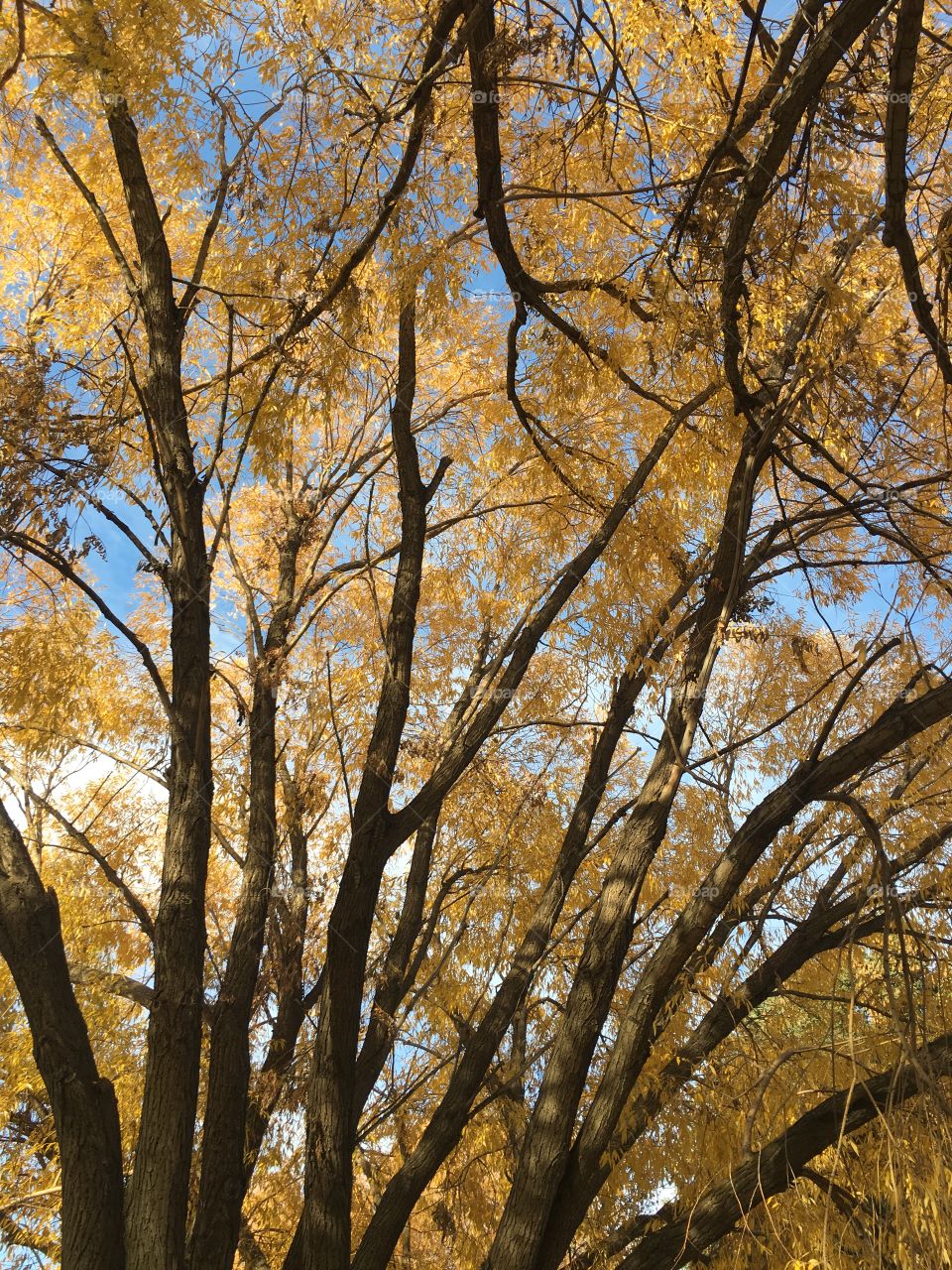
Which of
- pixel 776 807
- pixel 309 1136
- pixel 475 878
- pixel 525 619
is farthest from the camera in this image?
pixel 475 878

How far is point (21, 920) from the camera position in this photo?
9.80 ft

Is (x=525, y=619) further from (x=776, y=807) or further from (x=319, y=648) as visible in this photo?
(x=319, y=648)

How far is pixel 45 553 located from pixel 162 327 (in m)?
0.98

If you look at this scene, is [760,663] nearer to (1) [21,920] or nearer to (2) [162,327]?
(2) [162,327]

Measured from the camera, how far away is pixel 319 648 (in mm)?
7355

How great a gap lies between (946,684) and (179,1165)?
2.73 metres

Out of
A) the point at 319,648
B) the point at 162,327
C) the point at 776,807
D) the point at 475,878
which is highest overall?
the point at 319,648

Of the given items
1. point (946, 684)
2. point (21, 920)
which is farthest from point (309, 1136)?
point (946, 684)

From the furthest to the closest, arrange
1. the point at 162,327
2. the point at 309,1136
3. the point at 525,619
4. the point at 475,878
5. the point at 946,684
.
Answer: the point at 475,878, the point at 525,619, the point at 162,327, the point at 309,1136, the point at 946,684

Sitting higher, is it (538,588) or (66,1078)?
(538,588)

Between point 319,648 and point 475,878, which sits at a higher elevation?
point 319,648

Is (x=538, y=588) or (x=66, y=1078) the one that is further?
(x=538, y=588)

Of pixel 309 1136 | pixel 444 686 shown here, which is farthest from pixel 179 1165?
pixel 444 686

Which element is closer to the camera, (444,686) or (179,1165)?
(179,1165)
